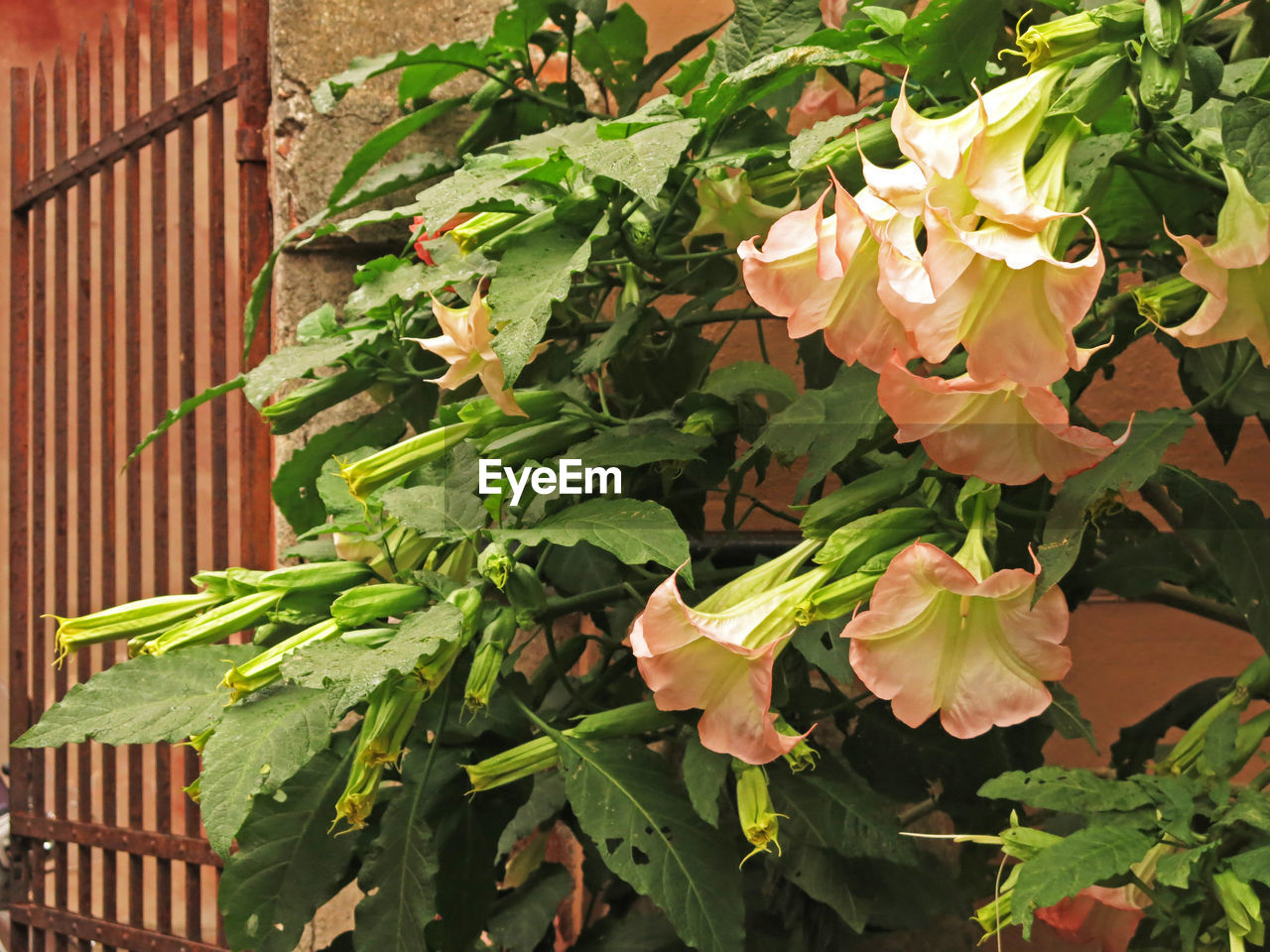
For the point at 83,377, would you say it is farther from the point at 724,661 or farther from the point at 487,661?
the point at 724,661

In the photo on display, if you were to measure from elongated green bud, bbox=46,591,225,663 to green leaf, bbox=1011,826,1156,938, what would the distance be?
41 centimetres

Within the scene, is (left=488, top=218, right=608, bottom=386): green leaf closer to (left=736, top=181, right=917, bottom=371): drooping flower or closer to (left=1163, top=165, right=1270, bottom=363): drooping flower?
(left=736, top=181, right=917, bottom=371): drooping flower

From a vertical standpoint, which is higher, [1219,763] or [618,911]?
[1219,763]

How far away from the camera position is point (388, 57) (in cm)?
80

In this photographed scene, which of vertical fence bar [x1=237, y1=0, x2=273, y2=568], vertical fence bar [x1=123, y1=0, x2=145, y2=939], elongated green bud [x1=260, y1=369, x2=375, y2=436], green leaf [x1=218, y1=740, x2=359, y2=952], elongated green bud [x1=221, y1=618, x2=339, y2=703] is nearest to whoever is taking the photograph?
elongated green bud [x1=221, y1=618, x2=339, y2=703]

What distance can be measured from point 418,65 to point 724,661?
57cm

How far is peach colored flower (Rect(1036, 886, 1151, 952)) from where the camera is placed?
0.56m

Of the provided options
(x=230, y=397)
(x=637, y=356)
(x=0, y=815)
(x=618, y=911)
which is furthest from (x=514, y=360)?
(x=0, y=815)

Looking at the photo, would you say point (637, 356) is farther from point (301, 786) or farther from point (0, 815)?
point (0, 815)

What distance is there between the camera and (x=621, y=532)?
20.0 inches

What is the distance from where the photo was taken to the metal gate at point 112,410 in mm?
1253

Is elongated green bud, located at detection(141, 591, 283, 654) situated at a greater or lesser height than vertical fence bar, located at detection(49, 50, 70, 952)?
lesser

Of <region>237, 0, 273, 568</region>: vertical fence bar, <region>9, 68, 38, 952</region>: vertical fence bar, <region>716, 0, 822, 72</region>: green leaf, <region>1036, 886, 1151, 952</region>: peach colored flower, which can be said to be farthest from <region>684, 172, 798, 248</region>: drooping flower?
<region>9, 68, 38, 952</region>: vertical fence bar

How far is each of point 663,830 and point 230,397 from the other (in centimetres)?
A: 104
